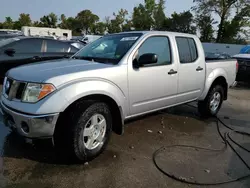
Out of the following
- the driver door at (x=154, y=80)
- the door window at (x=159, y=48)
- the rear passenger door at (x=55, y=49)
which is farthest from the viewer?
the rear passenger door at (x=55, y=49)

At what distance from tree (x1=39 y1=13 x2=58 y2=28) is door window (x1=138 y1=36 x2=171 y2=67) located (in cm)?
7845

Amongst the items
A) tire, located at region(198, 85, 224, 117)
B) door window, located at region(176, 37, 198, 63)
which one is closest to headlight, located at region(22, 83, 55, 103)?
door window, located at region(176, 37, 198, 63)

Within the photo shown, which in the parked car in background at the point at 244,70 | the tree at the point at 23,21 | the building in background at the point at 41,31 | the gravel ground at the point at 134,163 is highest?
the tree at the point at 23,21

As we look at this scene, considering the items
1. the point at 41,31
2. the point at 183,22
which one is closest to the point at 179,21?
the point at 183,22

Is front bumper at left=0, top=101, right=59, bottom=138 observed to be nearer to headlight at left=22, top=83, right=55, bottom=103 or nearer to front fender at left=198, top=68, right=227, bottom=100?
headlight at left=22, top=83, right=55, bottom=103

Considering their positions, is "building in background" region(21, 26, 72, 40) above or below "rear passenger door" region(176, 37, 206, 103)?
above

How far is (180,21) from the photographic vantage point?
1906 inches

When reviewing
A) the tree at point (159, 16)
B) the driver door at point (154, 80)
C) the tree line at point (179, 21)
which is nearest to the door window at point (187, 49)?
the driver door at point (154, 80)

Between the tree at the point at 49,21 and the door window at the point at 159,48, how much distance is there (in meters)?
78.4

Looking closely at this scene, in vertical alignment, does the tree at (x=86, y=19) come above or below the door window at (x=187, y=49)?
above

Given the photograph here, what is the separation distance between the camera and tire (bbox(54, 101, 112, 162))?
2932 mm

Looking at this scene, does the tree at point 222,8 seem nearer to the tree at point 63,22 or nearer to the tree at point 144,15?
the tree at point 144,15

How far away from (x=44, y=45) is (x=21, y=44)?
0.68m

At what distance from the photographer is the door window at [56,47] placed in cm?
782
